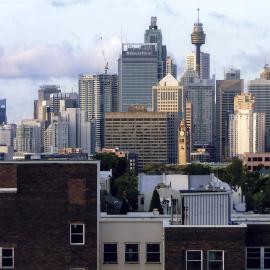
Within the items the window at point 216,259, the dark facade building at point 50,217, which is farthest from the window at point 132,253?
the window at point 216,259

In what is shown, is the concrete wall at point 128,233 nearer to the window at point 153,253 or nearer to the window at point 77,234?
the window at point 153,253

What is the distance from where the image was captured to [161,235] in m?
36.7

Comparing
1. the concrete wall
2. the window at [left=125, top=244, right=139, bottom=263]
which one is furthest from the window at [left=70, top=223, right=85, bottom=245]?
the window at [left=125, top=244, right=139, bottom=263]

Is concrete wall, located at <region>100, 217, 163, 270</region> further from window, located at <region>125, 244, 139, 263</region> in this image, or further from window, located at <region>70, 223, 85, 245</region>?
window, located at <region>70, 223, 85, 245</region>

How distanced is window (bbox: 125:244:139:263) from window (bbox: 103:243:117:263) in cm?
30

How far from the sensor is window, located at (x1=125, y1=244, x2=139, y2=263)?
36844mm

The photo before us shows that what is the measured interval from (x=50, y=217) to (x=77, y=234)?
79 centimetres

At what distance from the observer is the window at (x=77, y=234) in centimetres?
3616

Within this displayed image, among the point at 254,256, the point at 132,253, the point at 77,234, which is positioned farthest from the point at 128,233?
the point at 254,256

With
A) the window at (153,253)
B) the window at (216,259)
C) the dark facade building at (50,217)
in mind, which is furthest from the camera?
the window at (153,253)

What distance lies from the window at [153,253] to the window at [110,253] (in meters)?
0.83

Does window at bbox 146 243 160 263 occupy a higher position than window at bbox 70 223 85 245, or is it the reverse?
window at bbox 70 223 85 245

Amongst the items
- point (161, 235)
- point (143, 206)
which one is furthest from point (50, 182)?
point (143, 206)

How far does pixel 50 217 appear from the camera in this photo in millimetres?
36125
